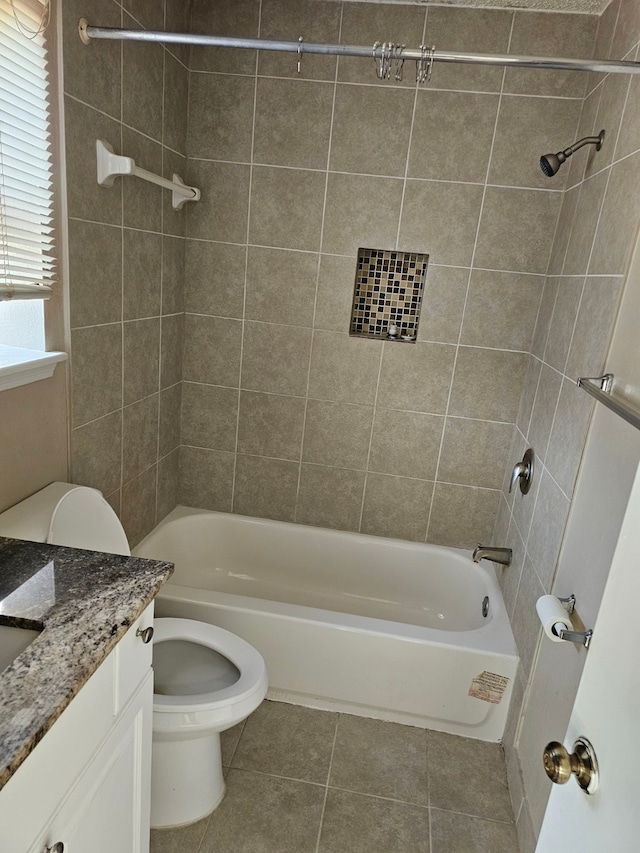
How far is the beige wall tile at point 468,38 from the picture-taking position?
2131 millimetres

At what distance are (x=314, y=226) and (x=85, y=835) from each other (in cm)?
211

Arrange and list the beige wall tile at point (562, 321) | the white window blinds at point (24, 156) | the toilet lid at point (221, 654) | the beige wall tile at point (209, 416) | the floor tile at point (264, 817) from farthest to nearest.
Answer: the beige wall tile at point (209, 416)
the beige wall tile at point (562, 321)
the floor tile at point (264, 817)
the toilet lid at point (221, 654)
the white window blinds at point (24, 156)

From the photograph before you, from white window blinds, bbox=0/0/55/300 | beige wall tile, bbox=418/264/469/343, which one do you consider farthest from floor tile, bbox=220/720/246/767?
beige wall tile, bbox=418/264/469/343

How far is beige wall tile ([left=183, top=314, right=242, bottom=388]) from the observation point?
8.44 feet

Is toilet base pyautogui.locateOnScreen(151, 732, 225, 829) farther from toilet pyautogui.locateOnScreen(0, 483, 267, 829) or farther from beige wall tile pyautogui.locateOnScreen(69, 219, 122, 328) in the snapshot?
beige wall tile pyautogui.locateOnScreen(69, 219, 122, 328)

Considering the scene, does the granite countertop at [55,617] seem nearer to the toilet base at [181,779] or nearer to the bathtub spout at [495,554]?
the toilet base at [181,779]

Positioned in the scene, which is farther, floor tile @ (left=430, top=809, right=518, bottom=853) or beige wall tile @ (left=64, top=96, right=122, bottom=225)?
floor tile @ (left=430, top=809, right=518, bottom=853)

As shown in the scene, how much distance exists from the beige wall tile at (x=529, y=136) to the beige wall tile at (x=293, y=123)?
67 cm

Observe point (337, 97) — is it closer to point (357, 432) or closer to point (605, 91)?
point (605, 91)

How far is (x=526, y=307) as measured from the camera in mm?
2379

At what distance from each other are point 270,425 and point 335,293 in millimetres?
659

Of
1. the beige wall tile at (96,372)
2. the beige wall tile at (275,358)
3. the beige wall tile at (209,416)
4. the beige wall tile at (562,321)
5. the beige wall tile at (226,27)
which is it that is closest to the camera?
A: the beige wall tile at (96,372)

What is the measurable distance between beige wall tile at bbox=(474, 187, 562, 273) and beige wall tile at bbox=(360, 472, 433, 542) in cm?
100

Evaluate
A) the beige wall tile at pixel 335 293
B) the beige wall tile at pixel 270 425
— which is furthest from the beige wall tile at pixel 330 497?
the beige wall tile at pixel 335 293
